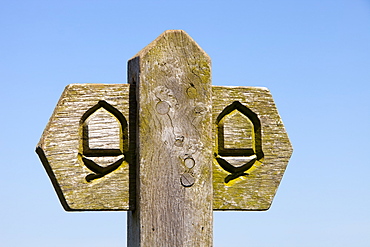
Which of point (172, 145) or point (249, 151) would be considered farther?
point (249, 151)

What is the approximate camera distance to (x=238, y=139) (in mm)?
3428

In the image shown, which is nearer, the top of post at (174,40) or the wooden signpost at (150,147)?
the wooden signpost at (150,147)

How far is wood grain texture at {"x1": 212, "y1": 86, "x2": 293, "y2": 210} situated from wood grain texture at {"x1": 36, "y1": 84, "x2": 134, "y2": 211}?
18.9 inches

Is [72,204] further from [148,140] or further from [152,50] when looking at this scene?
[152,50]

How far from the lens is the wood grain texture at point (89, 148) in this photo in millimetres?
3137

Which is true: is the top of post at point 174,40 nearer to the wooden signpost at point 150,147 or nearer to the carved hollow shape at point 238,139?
the wooden signpost at point 150,147

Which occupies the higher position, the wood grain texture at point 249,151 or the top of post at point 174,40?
the top of post at point 174,40

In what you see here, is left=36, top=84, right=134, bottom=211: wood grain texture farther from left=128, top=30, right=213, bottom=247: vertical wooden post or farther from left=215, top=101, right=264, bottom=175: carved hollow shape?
left=215, top=101, right=264, bottom=175: carved hollow shape

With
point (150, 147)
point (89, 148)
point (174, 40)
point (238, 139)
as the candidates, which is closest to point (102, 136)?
point (89, 148)

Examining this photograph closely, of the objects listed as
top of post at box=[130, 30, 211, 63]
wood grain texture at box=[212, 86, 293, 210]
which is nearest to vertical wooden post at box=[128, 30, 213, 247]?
top of post at box=[130, 30, 211, 63]

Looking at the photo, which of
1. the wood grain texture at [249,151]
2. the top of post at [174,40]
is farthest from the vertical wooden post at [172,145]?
the wood grain texture at [249,151]

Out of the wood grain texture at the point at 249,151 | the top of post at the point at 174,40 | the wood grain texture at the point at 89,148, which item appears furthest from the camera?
the wood grain texture at the point at 249,151

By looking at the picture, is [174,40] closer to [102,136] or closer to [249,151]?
[102,136]

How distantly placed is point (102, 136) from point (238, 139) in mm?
706
